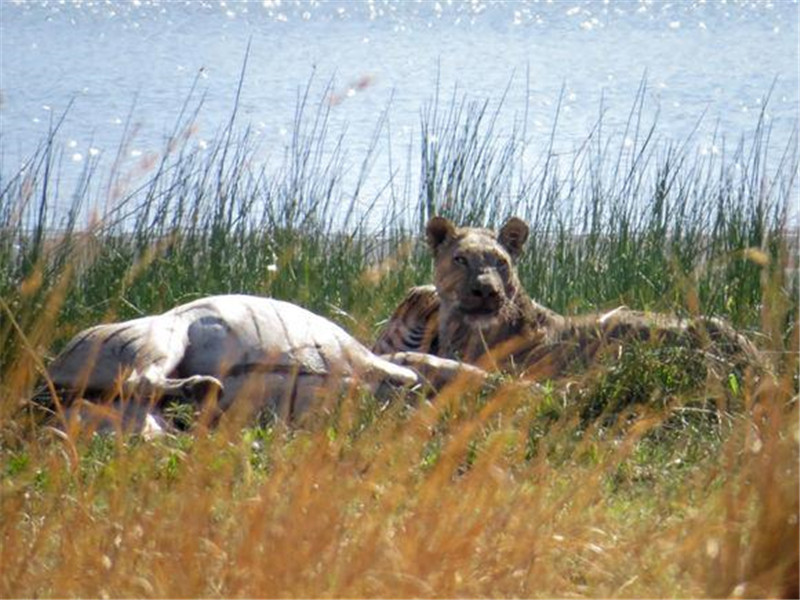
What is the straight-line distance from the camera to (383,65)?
1045 inches

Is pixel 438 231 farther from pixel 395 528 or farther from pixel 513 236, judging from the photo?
pixel 395 528

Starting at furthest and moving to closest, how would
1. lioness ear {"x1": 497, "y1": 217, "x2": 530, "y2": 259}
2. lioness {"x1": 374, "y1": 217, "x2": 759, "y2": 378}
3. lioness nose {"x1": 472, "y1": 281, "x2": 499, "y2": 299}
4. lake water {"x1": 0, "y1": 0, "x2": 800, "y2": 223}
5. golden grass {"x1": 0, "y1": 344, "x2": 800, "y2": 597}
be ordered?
1. lake water {"x1": 0, "y1": 0, "x2": 800, "y2": 223}
2. lioness ear {"x1": 497, "y1": 217, "x2": 530, "y2": 259}
3. lioness nose {"x1": 472, "y1": 281, "x2": 499, "y2": 299}
4. lioness {"x1": 374, "y1": 217, "x2": 759, "y2": 378}
5. golden grass {"x1": 0, "y1": 344, "x2": 800, "y2": 597}

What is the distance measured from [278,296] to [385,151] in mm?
10213

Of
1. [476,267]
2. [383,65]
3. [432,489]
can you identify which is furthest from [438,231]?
[383,65]

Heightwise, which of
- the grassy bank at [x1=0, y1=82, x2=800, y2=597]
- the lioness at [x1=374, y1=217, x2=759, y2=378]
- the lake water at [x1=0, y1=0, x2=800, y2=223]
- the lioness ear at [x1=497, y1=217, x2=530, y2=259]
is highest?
the grassy bank at [x1=0, y1=82, x2=800, y2=597]

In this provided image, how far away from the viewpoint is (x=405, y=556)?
4.05 metres

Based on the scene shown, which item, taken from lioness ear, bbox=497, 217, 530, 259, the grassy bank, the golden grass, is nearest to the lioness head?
lioness ear, bbox=497, 217, 530, 259

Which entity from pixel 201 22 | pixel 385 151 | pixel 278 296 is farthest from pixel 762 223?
pixel 201 22

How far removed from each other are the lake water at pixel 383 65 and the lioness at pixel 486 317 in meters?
2.69

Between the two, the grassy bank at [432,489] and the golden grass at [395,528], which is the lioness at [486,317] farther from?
the golden grass at [395,528]

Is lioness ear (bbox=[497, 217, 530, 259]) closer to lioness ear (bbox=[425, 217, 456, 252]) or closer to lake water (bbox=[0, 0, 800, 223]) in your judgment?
lioness ear (bbox=[425, 217, 456, 252])

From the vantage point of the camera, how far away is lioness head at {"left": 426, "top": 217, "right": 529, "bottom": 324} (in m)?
8.37

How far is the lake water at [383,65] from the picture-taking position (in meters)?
19.1

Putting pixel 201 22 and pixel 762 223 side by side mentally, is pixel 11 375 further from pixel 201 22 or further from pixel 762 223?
pixel 201 22
